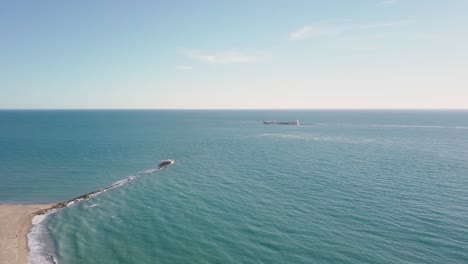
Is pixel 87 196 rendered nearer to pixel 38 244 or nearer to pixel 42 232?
pixel 42 232

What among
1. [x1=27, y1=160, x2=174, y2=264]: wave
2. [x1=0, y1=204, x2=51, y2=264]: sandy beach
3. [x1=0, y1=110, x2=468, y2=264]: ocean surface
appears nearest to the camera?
[x1=0, y1=110, x2=468, y2=264]: ocean surface

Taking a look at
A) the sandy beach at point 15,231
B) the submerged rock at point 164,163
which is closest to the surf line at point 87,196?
the sandy beach at point 15,231

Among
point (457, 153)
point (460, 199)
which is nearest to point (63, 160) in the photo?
point (460, 199)

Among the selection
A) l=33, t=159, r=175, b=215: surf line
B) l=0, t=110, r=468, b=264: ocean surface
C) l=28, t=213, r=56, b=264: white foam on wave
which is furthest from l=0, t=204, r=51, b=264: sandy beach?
l=33, t=159, r=175, b=215: surf line

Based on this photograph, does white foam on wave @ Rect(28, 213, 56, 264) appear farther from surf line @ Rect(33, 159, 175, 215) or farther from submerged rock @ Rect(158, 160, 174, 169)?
submerged rock @ Rect(158, 160, 174, 169)

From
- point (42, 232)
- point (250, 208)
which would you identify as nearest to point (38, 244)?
point (42, 232)

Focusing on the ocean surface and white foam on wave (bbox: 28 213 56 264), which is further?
the ocean surface

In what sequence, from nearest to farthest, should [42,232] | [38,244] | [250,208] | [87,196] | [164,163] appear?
[38,244], [42,232], [250,208], [87,196], [164,163]

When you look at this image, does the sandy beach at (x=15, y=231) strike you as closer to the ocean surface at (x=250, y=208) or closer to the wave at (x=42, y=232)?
the wave at (x=42, y=232)
